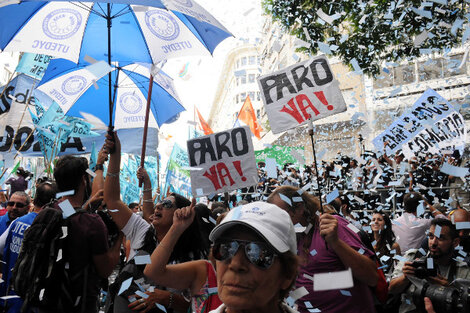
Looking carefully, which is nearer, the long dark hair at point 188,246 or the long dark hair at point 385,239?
the long dark hair at point 188,246

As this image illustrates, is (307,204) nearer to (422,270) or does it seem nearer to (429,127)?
(422,270)

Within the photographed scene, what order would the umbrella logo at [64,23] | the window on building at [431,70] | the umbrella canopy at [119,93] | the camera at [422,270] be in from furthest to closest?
1. the window on building at [431,70]
2. the umbrella canopy at [119,93]
3. the umbrella logo at [64,23]
4. the camera at [422,270]

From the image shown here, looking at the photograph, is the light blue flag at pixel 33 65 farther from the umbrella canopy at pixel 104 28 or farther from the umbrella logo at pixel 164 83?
the umbrella canopy at pixel 104 28

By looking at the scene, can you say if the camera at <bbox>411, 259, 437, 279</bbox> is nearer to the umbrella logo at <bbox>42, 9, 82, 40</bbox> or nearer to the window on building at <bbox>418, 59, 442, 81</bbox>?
the umbrella logo at <bbox>42, 9, 82, 40</bbox>

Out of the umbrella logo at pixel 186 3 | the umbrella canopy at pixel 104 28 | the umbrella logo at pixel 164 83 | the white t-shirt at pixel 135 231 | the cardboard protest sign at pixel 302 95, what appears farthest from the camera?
the umbrella logo at pixel 164 83

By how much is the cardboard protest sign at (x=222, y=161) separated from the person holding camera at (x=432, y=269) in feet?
7.51

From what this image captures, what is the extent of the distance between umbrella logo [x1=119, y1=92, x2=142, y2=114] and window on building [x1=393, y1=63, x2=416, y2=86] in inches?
A: 812

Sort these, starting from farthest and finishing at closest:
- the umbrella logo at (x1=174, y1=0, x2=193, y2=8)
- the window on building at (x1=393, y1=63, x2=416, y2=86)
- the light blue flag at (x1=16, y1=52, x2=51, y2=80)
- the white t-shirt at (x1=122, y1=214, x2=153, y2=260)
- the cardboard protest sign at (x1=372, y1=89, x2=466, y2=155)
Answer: the window on building at (x1=393, y1=63, x2=416, y2=86), the light blue flag at (x1=16, y1=52, x2=51, y2=80), the cardboard protest sign at (x1=372, y1=89, x2=466, y2=155), the umbrella logo at (x1=174, y1=0, x2=193, y2=8), the white t-shirt at (x1=122, y1=214, x2=153, y2=260)

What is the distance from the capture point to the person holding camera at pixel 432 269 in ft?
11.6

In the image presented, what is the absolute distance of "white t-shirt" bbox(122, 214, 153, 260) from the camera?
12.1 feet

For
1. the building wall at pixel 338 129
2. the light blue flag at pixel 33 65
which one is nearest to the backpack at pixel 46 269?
the light blue flag at pixel 33 65

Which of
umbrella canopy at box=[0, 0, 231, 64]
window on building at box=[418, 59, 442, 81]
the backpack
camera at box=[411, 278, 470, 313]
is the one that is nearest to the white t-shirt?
the backpack

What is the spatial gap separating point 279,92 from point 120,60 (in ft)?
7.67

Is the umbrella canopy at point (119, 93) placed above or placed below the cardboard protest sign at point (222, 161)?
above
